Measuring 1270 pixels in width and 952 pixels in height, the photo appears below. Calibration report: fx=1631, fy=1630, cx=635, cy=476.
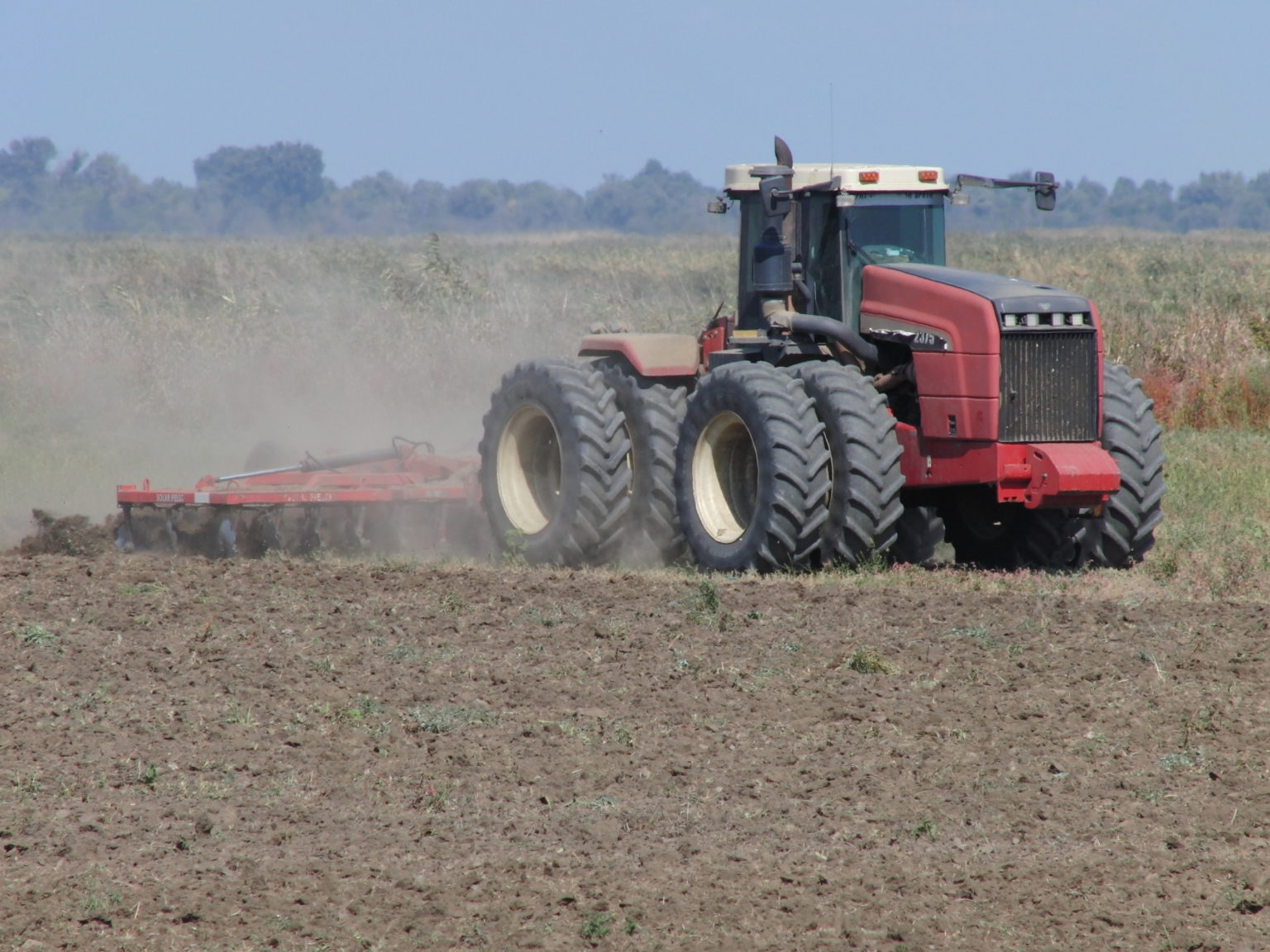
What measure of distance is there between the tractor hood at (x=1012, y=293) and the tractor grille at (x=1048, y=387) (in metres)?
0.14

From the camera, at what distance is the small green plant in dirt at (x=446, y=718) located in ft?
21.4

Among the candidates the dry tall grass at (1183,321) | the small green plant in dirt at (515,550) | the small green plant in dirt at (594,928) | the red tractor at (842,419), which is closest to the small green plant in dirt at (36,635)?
the small green plant in dirt at (515,550)

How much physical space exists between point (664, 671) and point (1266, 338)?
14548 mm

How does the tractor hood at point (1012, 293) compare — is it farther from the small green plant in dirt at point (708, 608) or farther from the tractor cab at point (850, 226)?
the small green plant in dirt at point (708, 608)

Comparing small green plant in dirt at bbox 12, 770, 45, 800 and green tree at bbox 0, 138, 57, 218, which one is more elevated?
green tree at bbox 0, 138, 57, 218

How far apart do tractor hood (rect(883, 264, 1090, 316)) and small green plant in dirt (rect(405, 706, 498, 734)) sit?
4.11m

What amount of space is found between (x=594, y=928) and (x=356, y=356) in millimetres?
18355

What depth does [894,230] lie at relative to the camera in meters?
10.3

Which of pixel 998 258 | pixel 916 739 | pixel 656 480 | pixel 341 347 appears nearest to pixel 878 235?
pixel 656 480

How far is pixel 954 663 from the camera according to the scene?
745 cm

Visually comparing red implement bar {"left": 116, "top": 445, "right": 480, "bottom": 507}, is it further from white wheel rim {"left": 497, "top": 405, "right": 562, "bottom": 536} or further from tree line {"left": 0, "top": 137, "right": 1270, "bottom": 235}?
tree line {"left": 0, "top": 137, "right": 1270, "bottom": 235}

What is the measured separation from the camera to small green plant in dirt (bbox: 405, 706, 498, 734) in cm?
654

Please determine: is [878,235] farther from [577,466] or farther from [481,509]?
[481,509]

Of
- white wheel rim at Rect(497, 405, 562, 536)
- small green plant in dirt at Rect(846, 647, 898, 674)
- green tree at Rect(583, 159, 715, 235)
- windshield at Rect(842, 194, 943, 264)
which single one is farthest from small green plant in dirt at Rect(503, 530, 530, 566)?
green tree at Rect(583, 159, 715, 235)
